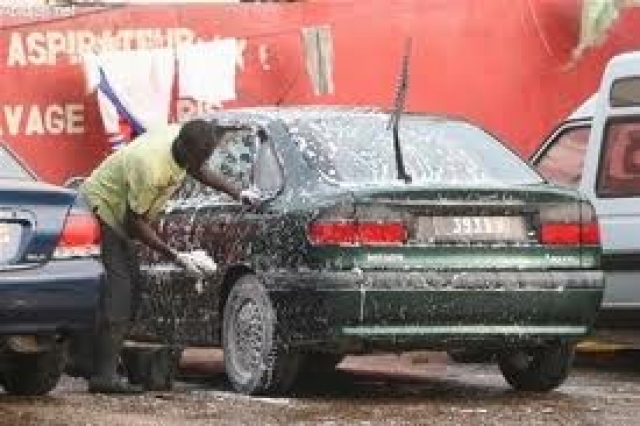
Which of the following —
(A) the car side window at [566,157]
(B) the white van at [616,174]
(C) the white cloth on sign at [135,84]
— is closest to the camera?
(B) the white van at [616,174]

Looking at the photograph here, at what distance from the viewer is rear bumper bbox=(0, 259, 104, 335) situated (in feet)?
24.4

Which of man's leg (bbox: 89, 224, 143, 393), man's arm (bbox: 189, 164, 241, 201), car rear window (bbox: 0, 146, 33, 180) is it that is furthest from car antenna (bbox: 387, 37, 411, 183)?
car rear window (bbox: 0, 146, 33, 180)

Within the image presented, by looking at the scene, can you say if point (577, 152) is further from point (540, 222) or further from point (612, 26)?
point (612, 26)

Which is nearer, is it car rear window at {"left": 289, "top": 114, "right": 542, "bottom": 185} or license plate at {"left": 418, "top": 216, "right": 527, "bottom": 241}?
license plate at {"left": 418, "top": 216, "right": 527, "bottom": 241}

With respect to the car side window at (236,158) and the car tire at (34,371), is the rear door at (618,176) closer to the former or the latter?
the car side window at (236,158)

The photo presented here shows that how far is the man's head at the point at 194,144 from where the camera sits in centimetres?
843

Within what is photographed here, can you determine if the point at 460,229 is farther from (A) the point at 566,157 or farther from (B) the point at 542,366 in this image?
(A) the point at 566,157

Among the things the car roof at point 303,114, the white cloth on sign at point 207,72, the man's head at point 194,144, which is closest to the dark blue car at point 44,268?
the man's head at point 194,144

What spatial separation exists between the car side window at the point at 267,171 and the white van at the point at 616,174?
230 cm

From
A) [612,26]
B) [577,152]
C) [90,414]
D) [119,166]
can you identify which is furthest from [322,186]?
[612,26]

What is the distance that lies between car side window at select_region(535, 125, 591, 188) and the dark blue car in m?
3.96

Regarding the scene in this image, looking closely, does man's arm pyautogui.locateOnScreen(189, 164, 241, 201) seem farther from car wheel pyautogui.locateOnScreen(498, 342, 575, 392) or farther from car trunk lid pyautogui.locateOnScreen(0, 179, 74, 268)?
car wheel pyautogui.locateOnScreen(498, 342, 575, 392)

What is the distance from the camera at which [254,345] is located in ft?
27.9

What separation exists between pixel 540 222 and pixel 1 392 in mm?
2769
